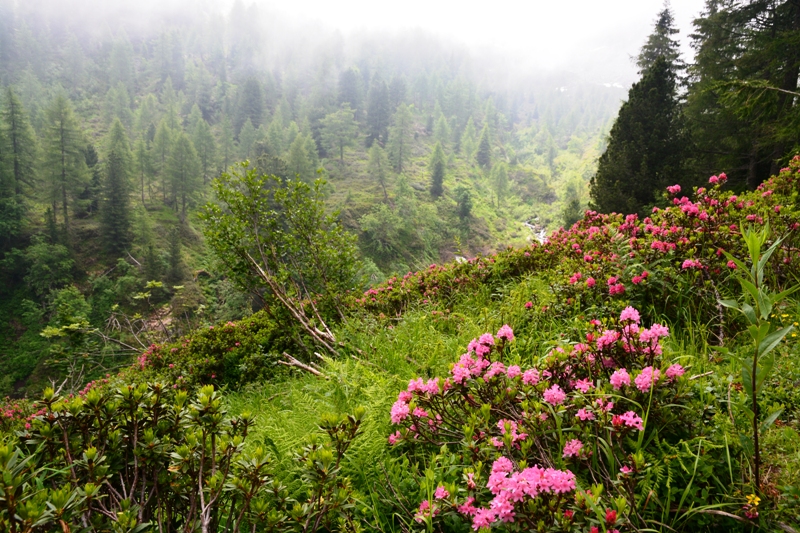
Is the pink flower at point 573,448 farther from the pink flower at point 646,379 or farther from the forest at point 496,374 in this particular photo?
the pink flower at point 646,379

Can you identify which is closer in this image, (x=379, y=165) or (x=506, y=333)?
(x=506, y=333)

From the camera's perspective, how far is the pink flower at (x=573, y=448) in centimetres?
130


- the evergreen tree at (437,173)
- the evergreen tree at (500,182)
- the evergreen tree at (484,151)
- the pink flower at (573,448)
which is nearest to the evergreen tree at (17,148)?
the evergreen tree at (437,173)

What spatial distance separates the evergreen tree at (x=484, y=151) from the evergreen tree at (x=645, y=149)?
65.5 meters

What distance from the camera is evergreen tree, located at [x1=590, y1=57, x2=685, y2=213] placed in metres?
12.5

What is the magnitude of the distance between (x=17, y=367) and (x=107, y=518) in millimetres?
34345

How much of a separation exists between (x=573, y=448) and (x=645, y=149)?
14868 millimetres

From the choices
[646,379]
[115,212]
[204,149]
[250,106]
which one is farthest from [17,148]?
[646,379]

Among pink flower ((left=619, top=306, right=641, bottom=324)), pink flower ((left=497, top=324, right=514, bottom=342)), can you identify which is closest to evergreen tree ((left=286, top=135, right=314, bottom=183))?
pink flower ((left=497, top=324, right=514, bottom=342))

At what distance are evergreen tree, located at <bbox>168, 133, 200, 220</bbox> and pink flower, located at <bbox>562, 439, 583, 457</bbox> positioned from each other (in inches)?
2004

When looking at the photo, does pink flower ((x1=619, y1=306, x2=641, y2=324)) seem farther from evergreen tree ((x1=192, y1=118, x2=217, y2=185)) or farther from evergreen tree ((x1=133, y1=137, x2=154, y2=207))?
evergreen tree ((x1=192, y1=118, x2=217, y2=185))

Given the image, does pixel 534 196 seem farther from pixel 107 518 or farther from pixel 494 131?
pixel 107 518

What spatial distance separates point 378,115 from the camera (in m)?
71.6

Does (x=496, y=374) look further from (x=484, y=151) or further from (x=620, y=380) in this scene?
(x=484, y=151)
